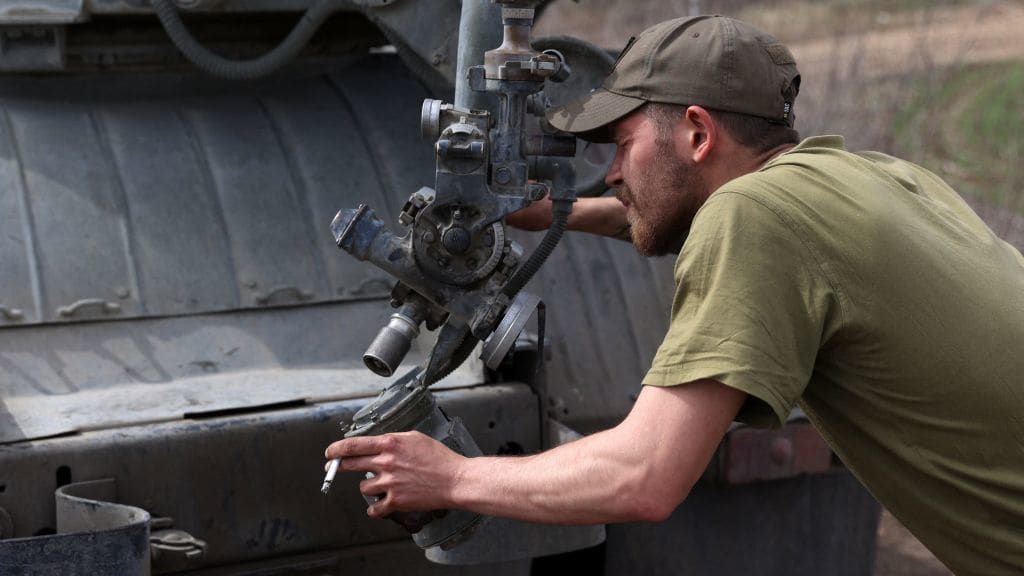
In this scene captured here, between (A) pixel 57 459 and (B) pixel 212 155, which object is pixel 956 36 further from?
(A) pixel 57 459

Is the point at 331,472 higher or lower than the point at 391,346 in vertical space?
lower

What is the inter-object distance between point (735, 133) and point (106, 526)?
4.34ft

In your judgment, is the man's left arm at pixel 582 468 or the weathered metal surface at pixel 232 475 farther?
the weathered metal surface at pixel 232 475

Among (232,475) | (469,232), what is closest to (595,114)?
(469,232)

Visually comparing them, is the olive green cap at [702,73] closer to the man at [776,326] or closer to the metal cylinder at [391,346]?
the man at [776,326]

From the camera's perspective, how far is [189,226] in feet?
11.4

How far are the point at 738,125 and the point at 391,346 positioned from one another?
753mm

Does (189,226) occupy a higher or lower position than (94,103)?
lower

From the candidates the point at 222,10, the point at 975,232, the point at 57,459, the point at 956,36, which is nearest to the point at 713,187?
the point at 975,232

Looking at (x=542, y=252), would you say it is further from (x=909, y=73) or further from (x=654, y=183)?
(x=909, y=73)

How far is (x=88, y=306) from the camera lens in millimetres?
3277

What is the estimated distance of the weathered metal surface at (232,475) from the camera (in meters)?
2.92

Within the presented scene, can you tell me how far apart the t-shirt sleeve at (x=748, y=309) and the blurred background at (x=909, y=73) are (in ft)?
12.3

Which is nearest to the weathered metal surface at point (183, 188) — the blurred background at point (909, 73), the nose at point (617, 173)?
the nose at point (617, 173)
